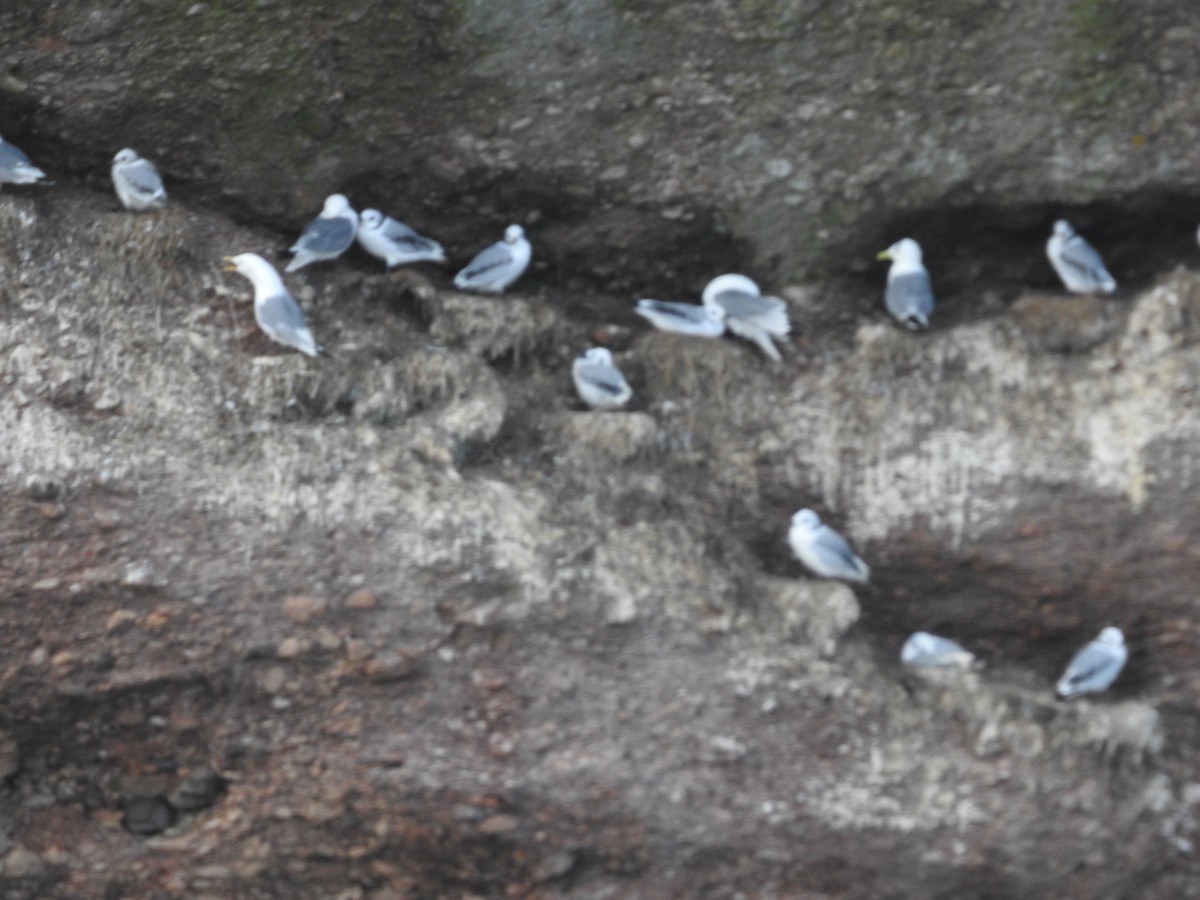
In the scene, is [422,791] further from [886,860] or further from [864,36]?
[864,36]

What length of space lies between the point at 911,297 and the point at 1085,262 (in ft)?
2.41

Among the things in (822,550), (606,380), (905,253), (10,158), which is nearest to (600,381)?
(606,380)

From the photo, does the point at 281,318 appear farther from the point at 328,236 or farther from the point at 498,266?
the point at 498,266

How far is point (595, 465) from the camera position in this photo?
6727mm

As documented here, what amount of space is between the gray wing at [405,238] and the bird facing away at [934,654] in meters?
2.57

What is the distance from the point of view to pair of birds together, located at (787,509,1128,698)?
6.48 metres

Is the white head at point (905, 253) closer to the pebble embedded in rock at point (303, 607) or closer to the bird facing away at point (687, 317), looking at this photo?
the bird facing away at point (687, 317)

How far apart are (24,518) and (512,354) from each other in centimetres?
204

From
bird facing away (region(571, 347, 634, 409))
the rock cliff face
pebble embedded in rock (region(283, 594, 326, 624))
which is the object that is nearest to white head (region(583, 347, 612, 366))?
bird facing away (region(571, 347, 634, 409))

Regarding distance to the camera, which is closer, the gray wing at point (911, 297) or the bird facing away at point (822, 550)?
the bird facing away at point (822, 550)

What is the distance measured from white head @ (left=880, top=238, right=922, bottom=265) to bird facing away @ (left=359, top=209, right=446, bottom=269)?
1.90m

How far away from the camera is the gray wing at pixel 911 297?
22.7 feet

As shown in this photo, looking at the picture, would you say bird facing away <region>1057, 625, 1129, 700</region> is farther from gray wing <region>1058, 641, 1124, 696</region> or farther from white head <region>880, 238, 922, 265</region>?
white head <region>880, 238, 922, 265</region>

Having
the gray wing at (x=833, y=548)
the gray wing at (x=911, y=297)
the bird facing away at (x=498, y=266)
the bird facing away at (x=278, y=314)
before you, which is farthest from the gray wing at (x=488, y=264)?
the gray wing at (x=833, y=548)
